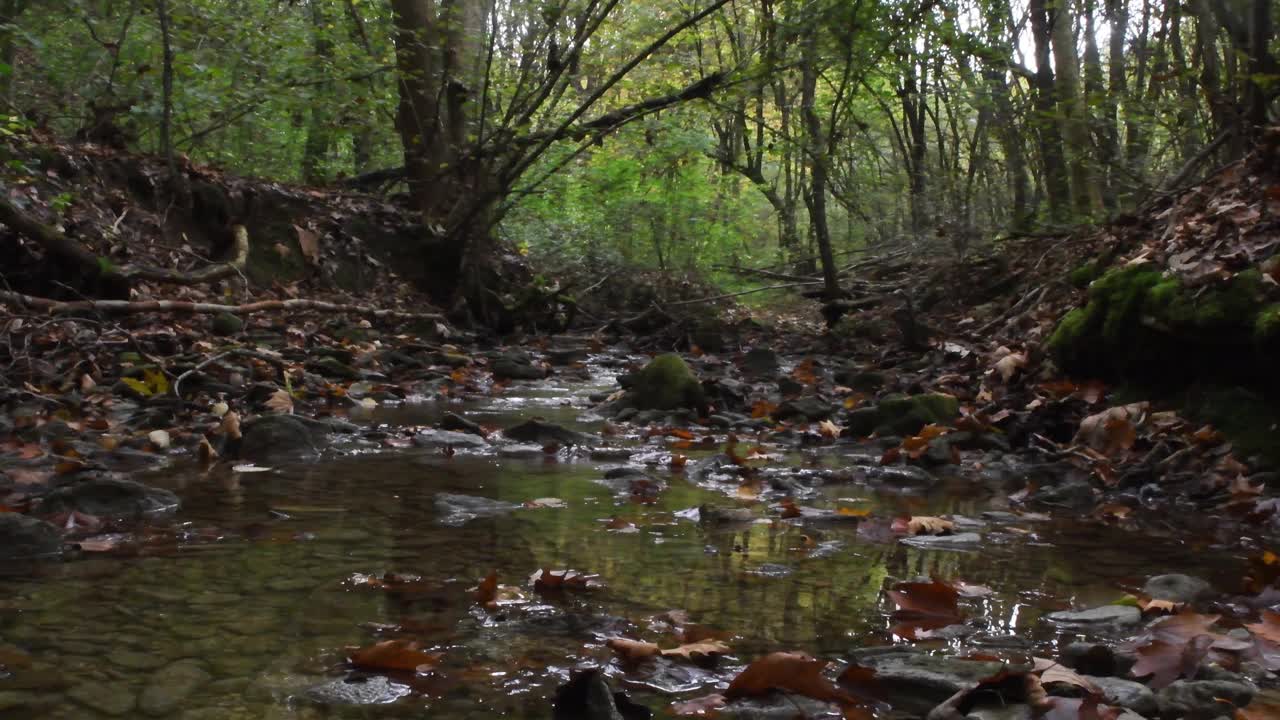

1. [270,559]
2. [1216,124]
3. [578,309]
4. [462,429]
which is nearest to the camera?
[270,559]

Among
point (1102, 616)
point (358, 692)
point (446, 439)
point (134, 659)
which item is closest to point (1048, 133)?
point (446, 439)

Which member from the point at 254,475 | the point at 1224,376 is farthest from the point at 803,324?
the point at 254,475

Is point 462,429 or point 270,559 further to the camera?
point 462,429

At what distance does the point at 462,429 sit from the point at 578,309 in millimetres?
8376

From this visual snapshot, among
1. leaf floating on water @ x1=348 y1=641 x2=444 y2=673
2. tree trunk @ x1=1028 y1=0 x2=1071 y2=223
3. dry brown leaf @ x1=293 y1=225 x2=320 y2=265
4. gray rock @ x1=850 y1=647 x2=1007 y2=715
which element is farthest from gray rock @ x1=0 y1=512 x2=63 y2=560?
tree trunk @ x1=1028 y1=0 x2=1071 y2=223

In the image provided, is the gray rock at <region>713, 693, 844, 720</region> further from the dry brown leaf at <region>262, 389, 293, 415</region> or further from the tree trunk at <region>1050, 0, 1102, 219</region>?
the tree trunk at <region>1050, 0, 1102, 219</region>

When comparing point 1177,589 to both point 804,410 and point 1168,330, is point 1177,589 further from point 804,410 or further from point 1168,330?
point 804,410

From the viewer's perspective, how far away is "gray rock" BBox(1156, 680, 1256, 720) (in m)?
1.79

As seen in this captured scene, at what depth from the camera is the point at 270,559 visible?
9.42 feet

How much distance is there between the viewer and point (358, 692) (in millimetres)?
1894

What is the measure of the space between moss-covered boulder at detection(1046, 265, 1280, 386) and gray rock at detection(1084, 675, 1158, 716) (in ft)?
10.5

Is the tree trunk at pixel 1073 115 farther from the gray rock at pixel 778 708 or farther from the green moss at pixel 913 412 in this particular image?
the gray rock at pixel 778 708

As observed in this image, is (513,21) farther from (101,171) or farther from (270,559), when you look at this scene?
(270,559)

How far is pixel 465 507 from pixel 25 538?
4.80ft
